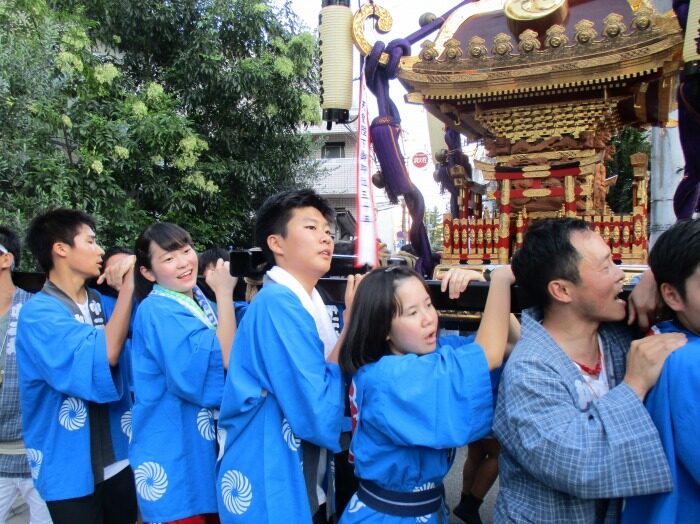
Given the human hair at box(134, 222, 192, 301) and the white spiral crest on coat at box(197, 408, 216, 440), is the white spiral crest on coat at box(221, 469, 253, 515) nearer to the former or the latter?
the white spiral crest on coat at box(197, 408, 216, 440)

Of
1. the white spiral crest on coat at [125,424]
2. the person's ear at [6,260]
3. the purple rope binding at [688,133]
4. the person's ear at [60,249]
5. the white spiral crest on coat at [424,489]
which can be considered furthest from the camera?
the purple rope binding at [688,133]

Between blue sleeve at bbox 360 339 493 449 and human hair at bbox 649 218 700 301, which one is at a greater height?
human hair at bbox 649 218 700 301

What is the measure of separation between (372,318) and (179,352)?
778 millimetres

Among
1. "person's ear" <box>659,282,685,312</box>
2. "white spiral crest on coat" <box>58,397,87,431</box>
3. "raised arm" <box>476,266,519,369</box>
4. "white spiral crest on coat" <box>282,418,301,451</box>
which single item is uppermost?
"person's ear" <box>659,282,685,312</box>

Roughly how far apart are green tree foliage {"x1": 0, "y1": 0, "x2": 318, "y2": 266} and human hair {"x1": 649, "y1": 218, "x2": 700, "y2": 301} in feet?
15.1

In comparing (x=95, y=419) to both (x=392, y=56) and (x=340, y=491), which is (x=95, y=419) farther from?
(x=392, y=56)

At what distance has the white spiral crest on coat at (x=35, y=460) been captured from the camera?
2.04m

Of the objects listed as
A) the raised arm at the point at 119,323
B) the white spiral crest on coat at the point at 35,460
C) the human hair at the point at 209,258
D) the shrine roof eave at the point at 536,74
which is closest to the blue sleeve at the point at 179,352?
→ the raised arm at the point at 119,323

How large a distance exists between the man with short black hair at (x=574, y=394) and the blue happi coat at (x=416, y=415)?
8 centimetres

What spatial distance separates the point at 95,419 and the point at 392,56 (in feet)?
16.7

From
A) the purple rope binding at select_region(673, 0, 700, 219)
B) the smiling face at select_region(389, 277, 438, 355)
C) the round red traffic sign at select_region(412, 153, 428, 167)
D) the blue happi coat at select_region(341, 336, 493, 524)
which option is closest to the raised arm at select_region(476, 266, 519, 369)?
the blue happi coat at select_region(341, 336, 493, 524)

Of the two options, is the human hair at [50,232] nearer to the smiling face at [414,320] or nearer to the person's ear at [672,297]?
the smiling face at [414,320]

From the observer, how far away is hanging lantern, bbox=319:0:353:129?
5.98 metres

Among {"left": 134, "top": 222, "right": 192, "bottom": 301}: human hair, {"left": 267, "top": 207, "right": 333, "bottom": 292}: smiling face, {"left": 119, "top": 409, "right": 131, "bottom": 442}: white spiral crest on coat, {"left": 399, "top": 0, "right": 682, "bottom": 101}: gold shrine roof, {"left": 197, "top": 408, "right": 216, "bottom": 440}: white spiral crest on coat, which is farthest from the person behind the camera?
{"left": 399, "top": 0, "right": 682, "bottom": 101}: gold shrine roof
